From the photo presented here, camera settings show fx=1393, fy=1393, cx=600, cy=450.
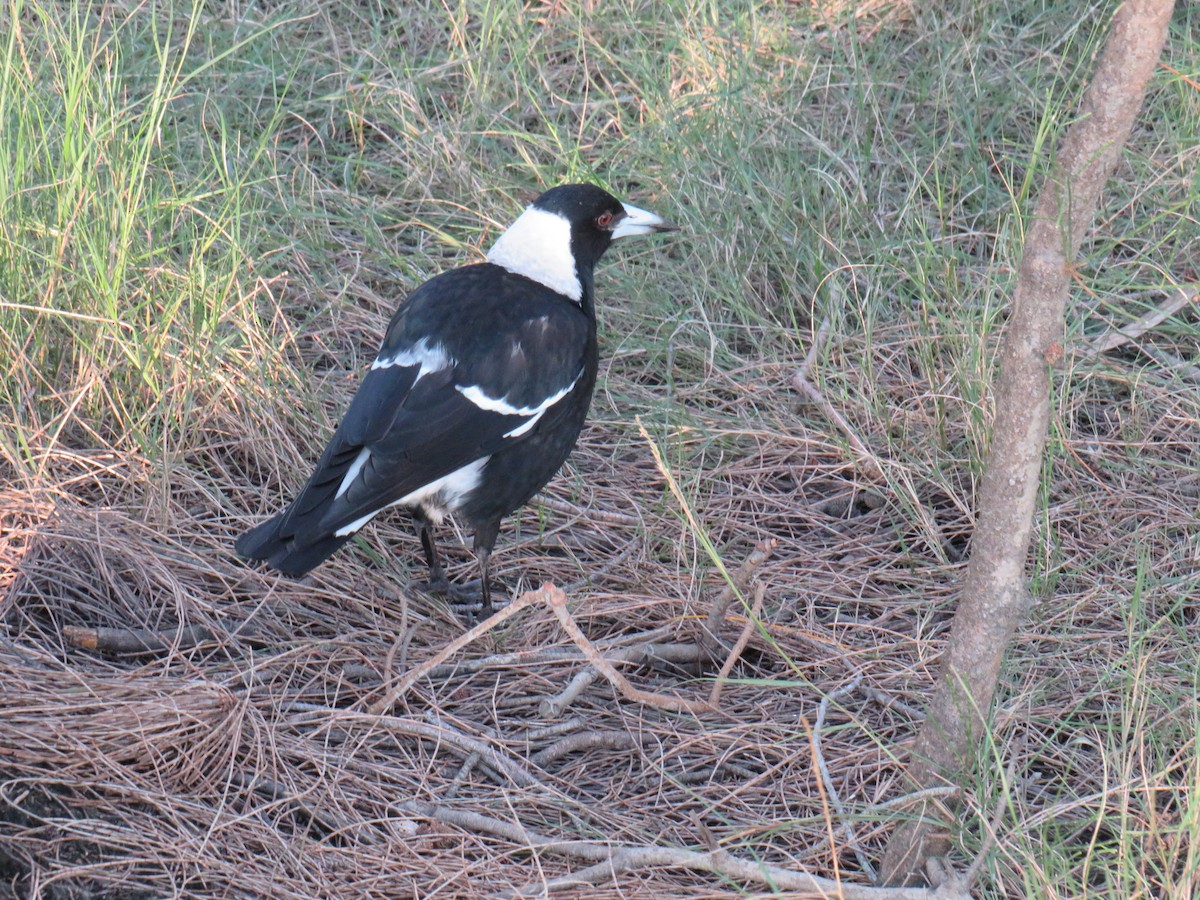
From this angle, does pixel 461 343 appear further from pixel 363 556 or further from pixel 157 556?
pixel 157 556

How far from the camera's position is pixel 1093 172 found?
181 centimetres

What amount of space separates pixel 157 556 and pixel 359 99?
1.99m

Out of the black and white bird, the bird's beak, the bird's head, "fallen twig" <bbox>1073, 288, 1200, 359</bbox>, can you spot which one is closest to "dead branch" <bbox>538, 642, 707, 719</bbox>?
the black and white bird

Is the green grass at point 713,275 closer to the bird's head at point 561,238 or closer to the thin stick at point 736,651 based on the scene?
the thin stick at point 736,651

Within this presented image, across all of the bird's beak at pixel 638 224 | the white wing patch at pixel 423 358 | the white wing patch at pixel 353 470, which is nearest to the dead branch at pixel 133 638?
the white wing patch at pixel 353 470

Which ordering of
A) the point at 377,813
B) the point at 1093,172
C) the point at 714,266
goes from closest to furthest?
the point at 1093,172
the point at 377,813
the point at 714,266

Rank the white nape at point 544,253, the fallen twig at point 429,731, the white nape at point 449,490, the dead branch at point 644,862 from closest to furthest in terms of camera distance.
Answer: the dead branch at point 644,862, the fallen twig at point 429,731, the white nape at point 449,490, the white nape at point 544,253

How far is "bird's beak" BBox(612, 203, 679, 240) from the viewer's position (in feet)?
11.2

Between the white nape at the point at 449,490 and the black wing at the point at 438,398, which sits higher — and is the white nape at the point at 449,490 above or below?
below

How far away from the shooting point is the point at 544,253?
10.7ft

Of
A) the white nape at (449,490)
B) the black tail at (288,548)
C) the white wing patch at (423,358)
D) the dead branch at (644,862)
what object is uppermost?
the white wing patch at (423,358)

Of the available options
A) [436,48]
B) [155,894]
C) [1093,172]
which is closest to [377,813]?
[155,894]

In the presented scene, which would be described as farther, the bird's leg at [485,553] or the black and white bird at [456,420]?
the bird's leg at [485,553]

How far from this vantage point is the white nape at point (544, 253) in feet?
10.6
